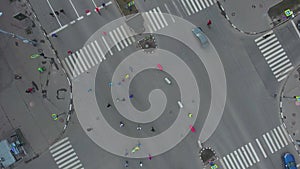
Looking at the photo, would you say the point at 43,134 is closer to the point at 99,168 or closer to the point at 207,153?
the point at 99,168

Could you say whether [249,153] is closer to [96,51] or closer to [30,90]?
[96,51]

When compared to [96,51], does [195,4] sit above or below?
below

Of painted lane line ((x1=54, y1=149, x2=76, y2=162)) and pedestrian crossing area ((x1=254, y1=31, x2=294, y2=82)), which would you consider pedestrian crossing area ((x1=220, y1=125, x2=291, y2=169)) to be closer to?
pedestrian crossing area ((x1=254, y1=31, x2=294, y2=82))

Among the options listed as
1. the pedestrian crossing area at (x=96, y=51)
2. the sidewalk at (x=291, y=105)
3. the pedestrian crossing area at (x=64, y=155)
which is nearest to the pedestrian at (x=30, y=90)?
the pedestrian crossing area at (x=96, y=51)

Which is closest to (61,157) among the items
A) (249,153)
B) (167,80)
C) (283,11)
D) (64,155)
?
(64,155)

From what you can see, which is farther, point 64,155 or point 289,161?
point 64,155

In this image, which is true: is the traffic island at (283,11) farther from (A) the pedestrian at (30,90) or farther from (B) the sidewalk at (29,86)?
(A) the pedestrian at (30,90)

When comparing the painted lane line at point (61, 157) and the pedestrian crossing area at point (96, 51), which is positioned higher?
the pedestrian crossing area at point (96, 51)
